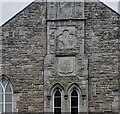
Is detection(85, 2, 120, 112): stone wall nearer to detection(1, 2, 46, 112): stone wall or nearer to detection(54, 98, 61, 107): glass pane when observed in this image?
detection(54, 98, 61, 107): glass pane

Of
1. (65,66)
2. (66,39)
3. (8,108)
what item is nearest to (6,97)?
(8,108)

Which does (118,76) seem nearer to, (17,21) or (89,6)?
(89,6)

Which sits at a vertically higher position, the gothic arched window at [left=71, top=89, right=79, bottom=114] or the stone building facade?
the stone building facade

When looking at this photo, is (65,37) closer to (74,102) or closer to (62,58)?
(62,58)

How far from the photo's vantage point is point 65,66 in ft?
57.3

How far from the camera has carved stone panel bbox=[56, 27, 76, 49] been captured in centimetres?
1758

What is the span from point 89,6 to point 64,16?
3.19ft

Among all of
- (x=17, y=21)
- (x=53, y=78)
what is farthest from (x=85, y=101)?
(x=17, y=21)

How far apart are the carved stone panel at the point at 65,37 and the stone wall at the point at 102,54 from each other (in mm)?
499

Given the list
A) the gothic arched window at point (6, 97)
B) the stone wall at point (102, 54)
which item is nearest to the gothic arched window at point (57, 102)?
the stone wall at point (102, 54)

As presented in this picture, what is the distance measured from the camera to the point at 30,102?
17422mm

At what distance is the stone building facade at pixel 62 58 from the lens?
17.3 m

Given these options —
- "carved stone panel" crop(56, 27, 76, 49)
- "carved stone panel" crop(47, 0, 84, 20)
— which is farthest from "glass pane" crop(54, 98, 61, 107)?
"carved stone panel" crop(47, 0, 84, 20)

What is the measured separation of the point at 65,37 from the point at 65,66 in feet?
3.43
